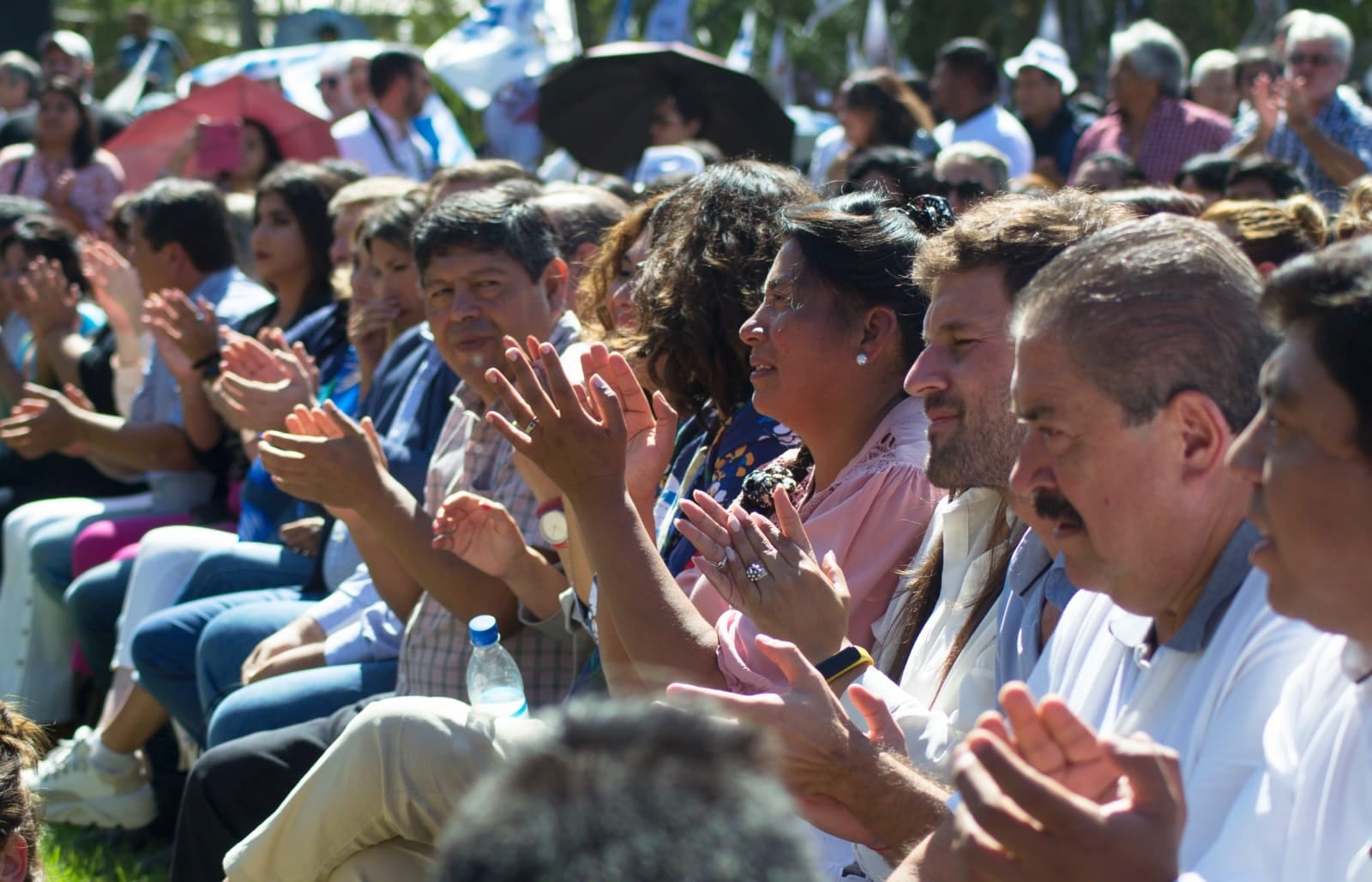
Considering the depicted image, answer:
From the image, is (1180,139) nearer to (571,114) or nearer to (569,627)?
(571,114)

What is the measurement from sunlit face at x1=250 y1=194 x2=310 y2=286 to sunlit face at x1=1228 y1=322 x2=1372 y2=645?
4865mm

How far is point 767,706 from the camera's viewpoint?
6.61ft

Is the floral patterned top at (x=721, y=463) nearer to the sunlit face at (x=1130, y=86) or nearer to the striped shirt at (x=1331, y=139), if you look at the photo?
the striped shirt at (x=1331, y=139)

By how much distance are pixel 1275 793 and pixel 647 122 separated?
7.23 m

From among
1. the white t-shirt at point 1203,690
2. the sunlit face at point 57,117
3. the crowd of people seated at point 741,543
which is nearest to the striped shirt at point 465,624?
the crowd of people seated at point 741,543

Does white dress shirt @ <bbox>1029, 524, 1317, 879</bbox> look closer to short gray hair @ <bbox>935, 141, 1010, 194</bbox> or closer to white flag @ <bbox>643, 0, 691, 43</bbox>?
short gray hair @ <bbox>935, 141, 1010, 194</bbox>

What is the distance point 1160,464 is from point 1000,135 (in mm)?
6136

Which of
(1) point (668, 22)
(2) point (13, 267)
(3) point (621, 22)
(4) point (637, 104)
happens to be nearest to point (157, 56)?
(3) point (621, 22)

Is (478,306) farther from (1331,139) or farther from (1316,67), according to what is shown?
(1316,67)

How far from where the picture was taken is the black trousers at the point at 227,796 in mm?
3338

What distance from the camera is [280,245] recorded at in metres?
5.91

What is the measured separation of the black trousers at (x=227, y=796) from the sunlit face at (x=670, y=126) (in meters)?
5.28

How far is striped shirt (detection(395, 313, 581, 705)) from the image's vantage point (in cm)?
367

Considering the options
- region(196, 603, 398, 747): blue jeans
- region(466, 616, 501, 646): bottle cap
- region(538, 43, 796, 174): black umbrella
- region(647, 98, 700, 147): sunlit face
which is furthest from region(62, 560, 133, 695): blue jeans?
region(538, 43, 796, 174): black umbrella
